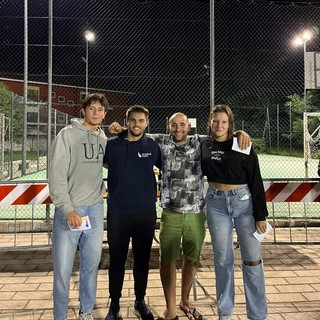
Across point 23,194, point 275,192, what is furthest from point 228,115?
point 23,194

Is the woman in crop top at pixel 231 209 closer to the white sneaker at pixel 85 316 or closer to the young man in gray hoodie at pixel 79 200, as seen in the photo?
the young man in gray hoodie at pixel 79 200

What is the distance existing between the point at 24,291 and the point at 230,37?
10250 millimetres

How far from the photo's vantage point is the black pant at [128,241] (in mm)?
Answer: 3252

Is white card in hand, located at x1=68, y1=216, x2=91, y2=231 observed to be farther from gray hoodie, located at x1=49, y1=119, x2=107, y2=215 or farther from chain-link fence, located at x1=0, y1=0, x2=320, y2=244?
chain-link fence, located at x1=0, y1=0, x2=320, y2=244

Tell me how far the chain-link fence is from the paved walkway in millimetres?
2107

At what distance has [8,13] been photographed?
8.55 m

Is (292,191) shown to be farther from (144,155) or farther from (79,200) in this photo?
(79,200)

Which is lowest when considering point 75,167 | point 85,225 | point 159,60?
Answer: point 85,225

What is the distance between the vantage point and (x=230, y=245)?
3.29m

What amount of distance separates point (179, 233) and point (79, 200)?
3.08ft

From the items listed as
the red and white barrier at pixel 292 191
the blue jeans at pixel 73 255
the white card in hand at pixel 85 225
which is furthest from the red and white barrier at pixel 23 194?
the red and white barrier at pixel 292 191

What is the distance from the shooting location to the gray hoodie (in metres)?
3.02

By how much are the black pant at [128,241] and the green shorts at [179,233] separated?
0.13 m

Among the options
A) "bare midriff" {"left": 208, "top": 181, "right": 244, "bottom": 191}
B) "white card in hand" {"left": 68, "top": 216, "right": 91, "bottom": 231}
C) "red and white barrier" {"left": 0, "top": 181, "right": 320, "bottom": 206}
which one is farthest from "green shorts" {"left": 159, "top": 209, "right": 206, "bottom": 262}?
"red and white barrier" {"left": 0, "top": 181, "right": 320, "bottom": 206}
